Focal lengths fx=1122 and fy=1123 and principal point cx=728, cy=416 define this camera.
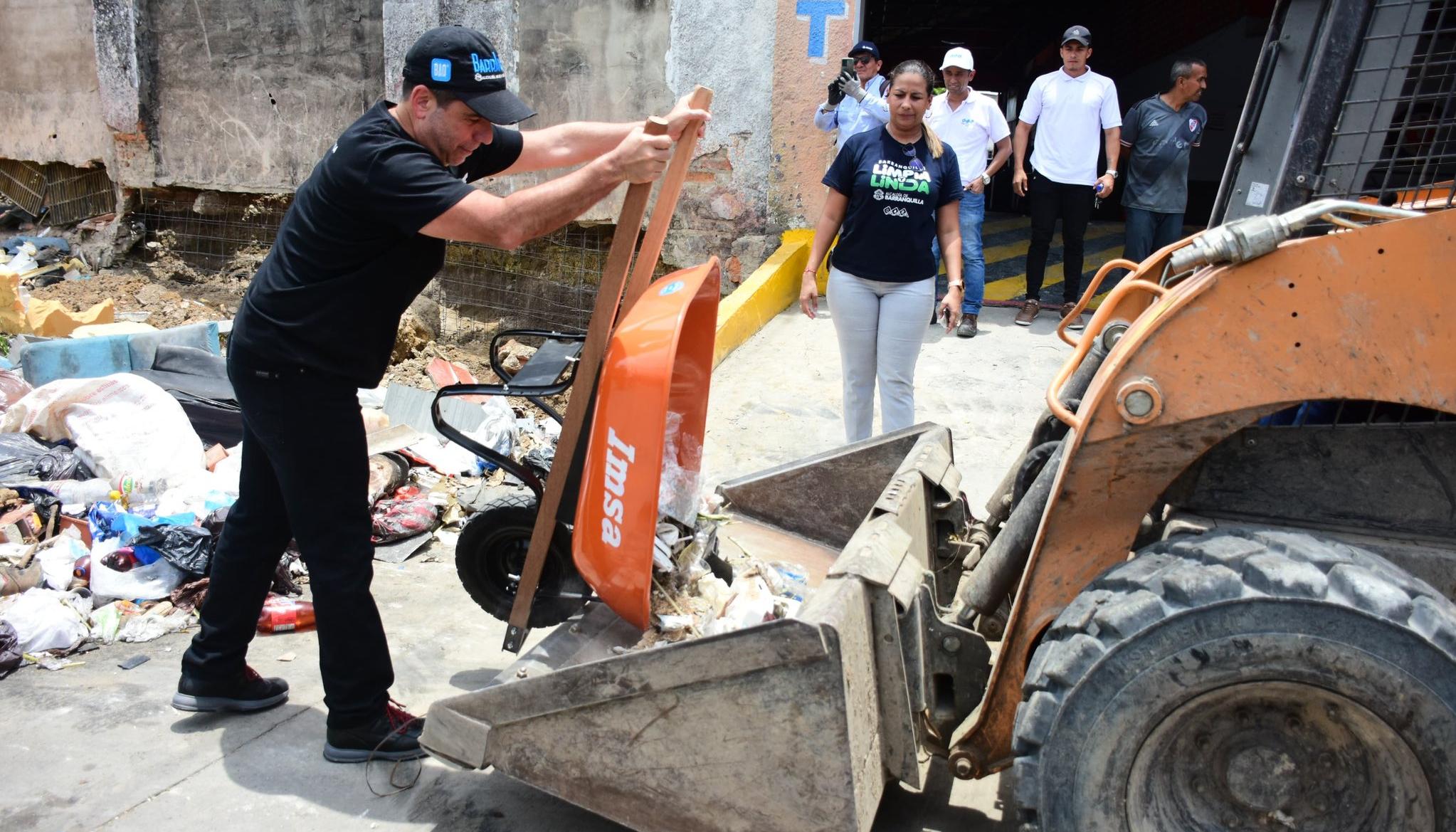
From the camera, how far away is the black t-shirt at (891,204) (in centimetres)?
476

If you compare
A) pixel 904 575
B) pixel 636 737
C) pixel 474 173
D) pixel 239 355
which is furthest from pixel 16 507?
pixel 904 575

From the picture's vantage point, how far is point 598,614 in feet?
10.6

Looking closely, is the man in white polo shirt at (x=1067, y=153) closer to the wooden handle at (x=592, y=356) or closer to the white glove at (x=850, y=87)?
the white glove at (x=850, y=87)

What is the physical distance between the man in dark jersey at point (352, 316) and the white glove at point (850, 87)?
4.20m

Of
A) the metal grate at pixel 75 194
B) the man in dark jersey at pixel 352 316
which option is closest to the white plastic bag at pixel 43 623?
the man in dark jersey at pixel 352 316

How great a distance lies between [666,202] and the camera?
3.04 meters

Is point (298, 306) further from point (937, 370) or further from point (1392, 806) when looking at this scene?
point (937, 370)

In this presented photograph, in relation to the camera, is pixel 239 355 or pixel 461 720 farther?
pixel 239 355

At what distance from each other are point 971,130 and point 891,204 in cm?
299

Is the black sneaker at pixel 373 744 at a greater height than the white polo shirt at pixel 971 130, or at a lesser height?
lesser

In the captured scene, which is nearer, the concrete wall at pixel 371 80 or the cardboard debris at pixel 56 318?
the cardboard debris at pixel 56 318

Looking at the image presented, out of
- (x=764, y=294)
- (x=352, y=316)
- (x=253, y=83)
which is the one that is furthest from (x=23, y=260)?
(x=352, y=316)

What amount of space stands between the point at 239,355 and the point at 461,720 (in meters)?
1.24

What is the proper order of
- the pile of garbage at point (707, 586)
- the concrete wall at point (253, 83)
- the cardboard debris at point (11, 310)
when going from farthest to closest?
the concrete wall at point (253, 83) < the cardboard debris at point (11, 310) < the pile of garbage at point (707, 586)
